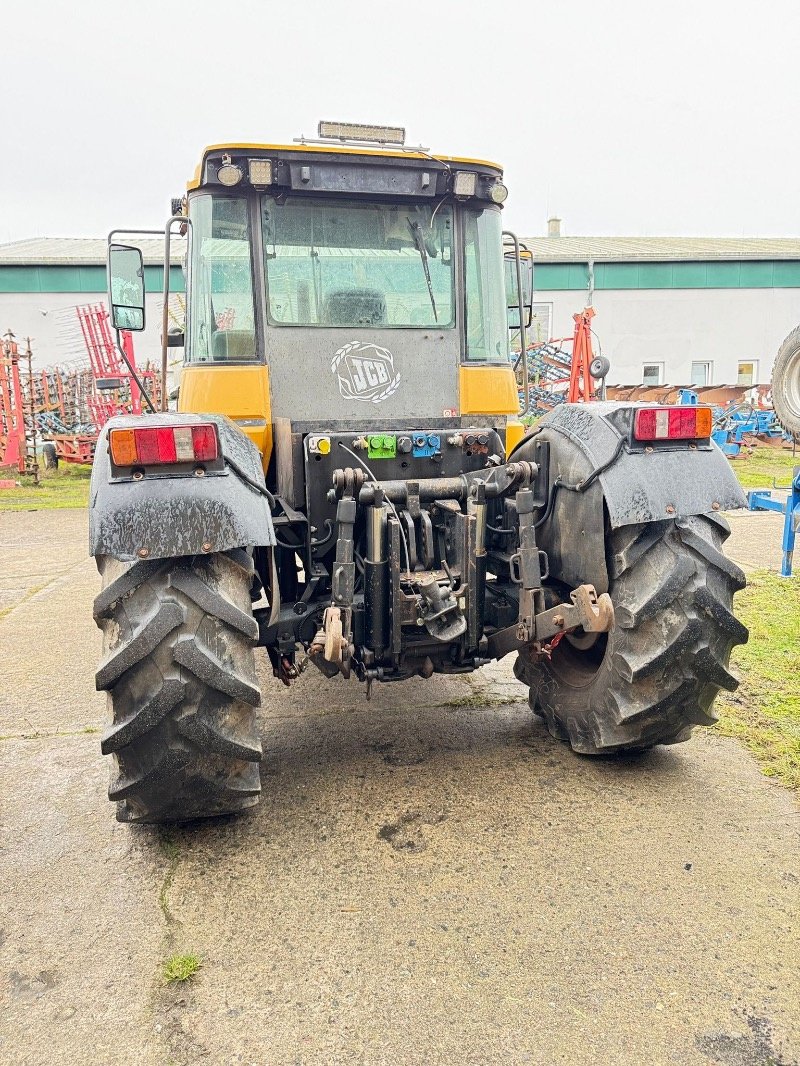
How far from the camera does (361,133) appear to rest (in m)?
3.60

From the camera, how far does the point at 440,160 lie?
3.49m

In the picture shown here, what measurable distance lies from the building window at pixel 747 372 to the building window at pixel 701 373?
1110mm

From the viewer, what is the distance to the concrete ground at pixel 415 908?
1969 mm

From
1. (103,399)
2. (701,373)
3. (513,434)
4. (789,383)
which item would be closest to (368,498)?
(513,434)

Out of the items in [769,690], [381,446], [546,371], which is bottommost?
[769,690]

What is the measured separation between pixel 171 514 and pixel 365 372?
1.36m

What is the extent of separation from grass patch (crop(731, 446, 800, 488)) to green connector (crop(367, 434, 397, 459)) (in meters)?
10.2

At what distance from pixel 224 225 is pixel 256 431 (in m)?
0.89

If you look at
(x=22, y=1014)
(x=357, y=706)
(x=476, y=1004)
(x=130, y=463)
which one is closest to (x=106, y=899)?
(x=22, y=1014)

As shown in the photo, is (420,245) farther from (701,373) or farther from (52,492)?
(701,373)

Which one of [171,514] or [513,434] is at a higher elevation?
[513,434]

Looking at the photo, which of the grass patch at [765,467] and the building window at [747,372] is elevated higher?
the building window at [747,372]

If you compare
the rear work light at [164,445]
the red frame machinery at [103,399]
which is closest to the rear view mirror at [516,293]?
the rear work light at [164,445]

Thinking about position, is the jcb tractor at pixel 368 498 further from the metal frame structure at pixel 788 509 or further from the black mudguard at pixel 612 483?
the metal frame structure at pixel 788 509
